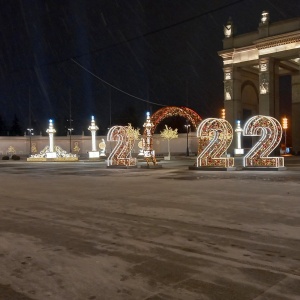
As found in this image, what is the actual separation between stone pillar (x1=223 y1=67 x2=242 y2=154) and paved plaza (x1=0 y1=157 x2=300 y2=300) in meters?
43.6

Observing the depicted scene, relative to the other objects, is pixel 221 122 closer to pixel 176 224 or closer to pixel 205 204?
pixel 205 204

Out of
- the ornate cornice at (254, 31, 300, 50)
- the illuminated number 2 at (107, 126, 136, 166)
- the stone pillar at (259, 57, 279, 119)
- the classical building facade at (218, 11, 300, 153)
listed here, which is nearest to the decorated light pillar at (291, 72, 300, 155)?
the classical building facade at (218, 11, 300, 153)

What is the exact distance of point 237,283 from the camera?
16.4ft

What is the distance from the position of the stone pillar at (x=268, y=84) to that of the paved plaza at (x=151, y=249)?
39.5 meters

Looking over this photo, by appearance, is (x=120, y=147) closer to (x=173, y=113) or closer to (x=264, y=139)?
(x=173, y=113)

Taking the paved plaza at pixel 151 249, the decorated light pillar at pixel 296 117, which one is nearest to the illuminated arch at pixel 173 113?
the decorated light pillar at pixel 296 117

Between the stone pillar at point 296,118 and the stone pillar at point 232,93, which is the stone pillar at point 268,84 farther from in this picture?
the stone pillar at point 232,93

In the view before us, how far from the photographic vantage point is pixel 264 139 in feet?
87.4

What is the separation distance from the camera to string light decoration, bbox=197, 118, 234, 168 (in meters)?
27.4

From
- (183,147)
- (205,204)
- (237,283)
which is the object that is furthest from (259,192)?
(183,147)

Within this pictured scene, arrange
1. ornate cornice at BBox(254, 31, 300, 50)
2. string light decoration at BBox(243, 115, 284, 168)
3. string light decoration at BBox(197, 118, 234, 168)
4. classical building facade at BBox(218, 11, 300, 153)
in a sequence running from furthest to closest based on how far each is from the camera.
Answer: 1. classical building facade at BBox(218, 11, 300, 153)
2. ornate cornice at BBox(254, 31, 300, 50)
3. string light decoration at BBox(197, 118, 234, 168)
4. string light decoration at BBox(243, 115, 284, 168)

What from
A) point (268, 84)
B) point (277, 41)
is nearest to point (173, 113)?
point (268, 84)

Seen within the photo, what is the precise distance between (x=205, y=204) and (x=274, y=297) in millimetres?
6940

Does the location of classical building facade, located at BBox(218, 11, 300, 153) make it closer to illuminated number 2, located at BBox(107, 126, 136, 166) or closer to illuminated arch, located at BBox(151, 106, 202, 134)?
illuminated arch, located at BBox(151, 106, 202, 134)
